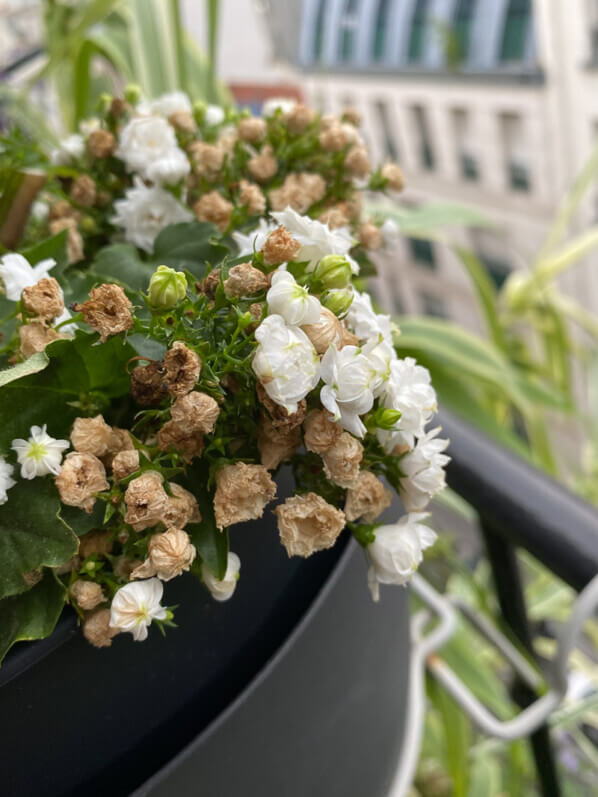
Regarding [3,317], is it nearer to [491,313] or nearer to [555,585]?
[491,313]

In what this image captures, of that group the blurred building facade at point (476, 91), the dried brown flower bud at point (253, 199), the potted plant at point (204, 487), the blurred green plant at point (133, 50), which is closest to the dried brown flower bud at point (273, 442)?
the potted plant at point (204, 487)

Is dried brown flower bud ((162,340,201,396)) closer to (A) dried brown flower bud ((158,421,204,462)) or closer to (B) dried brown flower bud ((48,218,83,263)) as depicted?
(A) dried brown flower bud ((158,421,204,462))

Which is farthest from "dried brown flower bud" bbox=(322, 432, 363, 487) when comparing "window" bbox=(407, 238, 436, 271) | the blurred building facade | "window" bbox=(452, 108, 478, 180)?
"window" bbox=(407, 238, 436, 271)

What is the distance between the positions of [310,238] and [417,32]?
88.2 inches

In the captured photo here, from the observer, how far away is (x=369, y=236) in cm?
29

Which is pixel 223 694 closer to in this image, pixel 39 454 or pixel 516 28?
pixel 39 454

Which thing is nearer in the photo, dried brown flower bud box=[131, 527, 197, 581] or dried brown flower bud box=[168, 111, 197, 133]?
dried brown flower bud box=[131, 527, 197, 581]

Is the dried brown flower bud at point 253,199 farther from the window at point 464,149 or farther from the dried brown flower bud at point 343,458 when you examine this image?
the window at point 464,149

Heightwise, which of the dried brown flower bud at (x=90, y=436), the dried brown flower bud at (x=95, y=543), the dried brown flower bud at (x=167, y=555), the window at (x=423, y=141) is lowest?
the window at (x=423, y=141)

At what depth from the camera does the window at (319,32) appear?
6.93 ft

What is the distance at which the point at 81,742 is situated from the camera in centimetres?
20

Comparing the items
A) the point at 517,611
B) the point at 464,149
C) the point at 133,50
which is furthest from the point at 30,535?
the point at 464,149

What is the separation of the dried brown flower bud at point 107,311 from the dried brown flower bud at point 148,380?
0.01 m

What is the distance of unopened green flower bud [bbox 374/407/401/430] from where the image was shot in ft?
0.63
